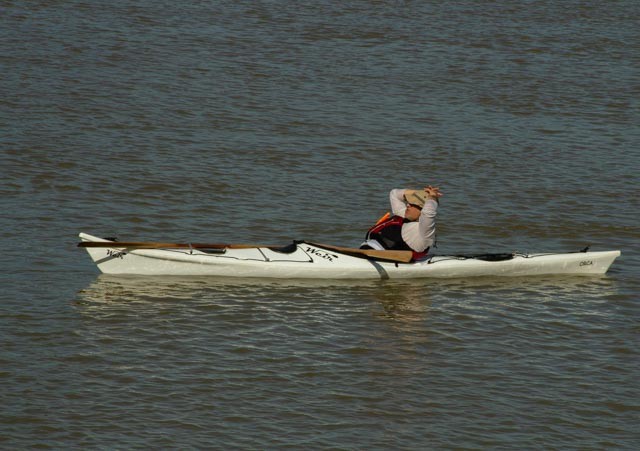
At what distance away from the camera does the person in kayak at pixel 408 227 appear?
49.3 feet

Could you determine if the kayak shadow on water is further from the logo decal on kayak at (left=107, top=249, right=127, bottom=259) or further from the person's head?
the person's head

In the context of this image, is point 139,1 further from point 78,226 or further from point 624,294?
point 624,294

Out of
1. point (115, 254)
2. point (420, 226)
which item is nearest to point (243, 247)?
point (115, 254)

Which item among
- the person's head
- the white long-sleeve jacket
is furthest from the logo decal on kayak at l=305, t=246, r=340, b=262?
the person's head

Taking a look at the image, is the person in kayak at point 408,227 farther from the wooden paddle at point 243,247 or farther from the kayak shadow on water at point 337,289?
the kayak shadow on water at point 337,289

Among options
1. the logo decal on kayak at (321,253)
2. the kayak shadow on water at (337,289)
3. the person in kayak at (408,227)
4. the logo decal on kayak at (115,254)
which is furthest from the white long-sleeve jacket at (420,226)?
the logo decal on kayak at (115,254)

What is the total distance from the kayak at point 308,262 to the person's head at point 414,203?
59 centimetres

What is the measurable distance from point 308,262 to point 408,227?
1460mm

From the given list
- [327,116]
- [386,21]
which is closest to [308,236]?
[327,116]

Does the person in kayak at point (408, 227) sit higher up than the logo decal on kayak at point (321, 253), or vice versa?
the person in kayak at point (408, 227)

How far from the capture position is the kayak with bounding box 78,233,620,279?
47.5 feet

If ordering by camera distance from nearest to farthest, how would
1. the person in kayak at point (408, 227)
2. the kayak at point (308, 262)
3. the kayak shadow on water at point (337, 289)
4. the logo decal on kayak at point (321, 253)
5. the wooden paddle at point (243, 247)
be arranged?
the kayak shadow on water at point (337, 289)
the wooden paddle at point (243, 247)
the kayak at point (308, 262)
the logo decal on kayak at point (321, 253)
the person in kayak at point (408, 227)

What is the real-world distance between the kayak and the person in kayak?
0.26 metres

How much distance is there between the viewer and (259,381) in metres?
11.5
